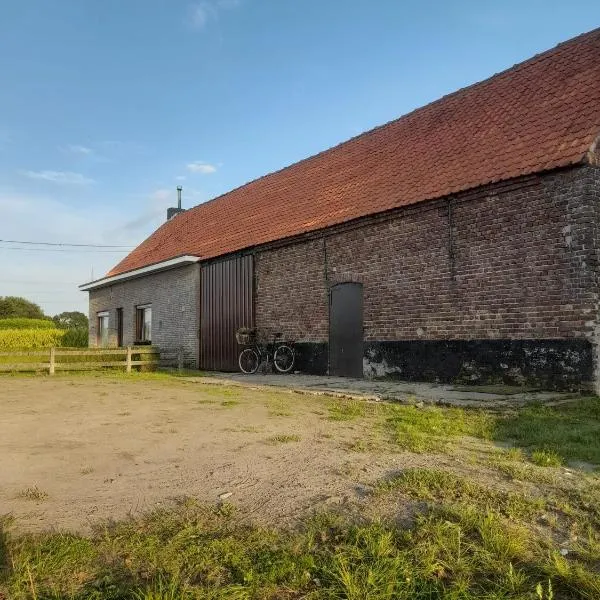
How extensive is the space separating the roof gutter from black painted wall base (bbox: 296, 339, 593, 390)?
7.61 metres

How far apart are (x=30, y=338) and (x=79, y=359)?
42.3 ft

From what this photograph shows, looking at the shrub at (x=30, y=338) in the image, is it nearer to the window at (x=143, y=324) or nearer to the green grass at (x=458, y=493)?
the window at (x=143, y=324)

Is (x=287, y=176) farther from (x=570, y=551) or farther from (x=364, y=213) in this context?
(x=570, y=551)

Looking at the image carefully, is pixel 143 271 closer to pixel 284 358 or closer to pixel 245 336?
pixel 245 336

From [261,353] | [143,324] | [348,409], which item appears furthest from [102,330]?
[348,409]

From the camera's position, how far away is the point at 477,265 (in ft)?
31.5

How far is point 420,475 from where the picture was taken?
3.52 metres

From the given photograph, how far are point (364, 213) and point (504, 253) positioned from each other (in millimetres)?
3273

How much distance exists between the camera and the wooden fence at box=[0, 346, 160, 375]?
14.5 metres

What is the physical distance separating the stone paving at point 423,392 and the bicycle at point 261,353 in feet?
6.75

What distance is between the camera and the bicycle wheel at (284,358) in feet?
44.1

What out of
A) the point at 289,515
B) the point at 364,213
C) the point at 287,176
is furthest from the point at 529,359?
the point at 287,176

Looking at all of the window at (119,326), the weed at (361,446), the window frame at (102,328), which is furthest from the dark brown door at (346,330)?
the window frame at (102,328)

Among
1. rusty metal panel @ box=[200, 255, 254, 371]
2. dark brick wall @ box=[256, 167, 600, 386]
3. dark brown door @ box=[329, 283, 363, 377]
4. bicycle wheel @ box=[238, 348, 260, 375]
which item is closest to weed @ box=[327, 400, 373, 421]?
dark brick wall @ box=[256, 167, 600, 386]
